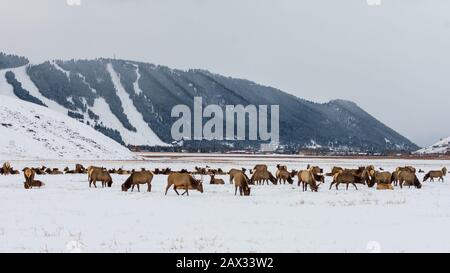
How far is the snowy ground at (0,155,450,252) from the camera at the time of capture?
12.5 metres

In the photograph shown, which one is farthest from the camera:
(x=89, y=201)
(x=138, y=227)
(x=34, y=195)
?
(x=34, y=195)

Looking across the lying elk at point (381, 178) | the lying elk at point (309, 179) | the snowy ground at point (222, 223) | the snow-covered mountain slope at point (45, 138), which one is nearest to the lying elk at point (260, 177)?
the lying elk at point (309, 179)

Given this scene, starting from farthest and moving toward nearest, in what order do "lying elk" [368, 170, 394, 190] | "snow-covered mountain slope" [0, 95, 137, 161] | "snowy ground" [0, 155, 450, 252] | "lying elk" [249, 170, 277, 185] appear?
"snow-covered mountain slope" [0, 95, 137, 161] < "lying elk" [249, 170, 277, 185] < "lying elk" [368, 170, 394, 190] < "snowy ground" [0, 155, 450, 252]

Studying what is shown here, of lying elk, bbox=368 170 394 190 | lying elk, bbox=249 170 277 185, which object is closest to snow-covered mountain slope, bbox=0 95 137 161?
lying elk, bbox=249 170 277 185

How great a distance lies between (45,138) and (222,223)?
77746mm

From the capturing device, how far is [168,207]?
20.5 m

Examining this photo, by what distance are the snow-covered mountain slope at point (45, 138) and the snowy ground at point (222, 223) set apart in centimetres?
5893

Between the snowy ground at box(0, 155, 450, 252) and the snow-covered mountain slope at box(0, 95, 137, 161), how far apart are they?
5893 cm

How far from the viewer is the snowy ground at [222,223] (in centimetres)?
1251

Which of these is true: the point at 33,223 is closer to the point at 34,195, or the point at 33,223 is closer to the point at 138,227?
the point at 138,227

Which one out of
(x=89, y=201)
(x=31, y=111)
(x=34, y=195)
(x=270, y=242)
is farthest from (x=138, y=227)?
(x=31, y=111)

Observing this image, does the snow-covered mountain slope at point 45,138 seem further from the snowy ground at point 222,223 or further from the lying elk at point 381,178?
the snowy ground at point 222,223

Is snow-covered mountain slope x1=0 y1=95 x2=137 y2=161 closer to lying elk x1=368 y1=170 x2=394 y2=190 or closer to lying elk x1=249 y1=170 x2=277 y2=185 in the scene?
lying elk x1=249 y1=170 x2=277 y2=185
